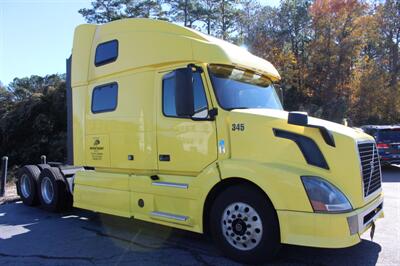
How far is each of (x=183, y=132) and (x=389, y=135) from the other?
11555mm

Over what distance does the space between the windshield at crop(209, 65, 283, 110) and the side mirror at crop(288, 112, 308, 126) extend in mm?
855

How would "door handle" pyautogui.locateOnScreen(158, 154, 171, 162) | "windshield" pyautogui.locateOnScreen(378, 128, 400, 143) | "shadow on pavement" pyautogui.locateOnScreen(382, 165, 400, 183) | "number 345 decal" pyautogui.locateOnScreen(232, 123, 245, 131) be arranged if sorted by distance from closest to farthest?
"number 345 decal" pyautogui.locateOnScreen(232, 123, 245, 131) < "door handle" pyautogui.locateOnScreen(158, 154, 171, 162) < "shadow on pavement" pyautogui.locateOnScreen(382, 165, 400, 183) < "windshield" pyautogui.locateOnScreen(378, 128, 400, 143)

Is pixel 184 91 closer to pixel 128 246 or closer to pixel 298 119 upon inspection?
pixel 298 119

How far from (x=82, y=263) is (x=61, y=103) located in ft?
82.3

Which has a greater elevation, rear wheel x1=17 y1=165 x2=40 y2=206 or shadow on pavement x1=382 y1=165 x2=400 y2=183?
rear wheel x1=17 y1=165 x2=40 y2=206

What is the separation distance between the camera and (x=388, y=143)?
1469 centimetres

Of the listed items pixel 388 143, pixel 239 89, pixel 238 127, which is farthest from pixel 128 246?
pixel 388 143

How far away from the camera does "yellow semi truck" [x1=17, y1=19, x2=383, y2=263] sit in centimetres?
460

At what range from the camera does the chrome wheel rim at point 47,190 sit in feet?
27.9

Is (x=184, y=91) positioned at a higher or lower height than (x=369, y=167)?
higher

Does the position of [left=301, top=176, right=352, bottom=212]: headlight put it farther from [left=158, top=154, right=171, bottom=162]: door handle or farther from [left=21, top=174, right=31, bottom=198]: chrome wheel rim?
[left=21, top=174, right=31, bottom=198]: chrome wheel rim

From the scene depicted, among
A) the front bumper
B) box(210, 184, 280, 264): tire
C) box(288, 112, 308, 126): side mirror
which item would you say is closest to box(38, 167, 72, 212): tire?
box(210, 184, 280, 264): tire

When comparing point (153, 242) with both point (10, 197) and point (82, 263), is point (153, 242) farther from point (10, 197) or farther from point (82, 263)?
point (10, 197)

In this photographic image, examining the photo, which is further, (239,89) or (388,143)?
(388,143)
